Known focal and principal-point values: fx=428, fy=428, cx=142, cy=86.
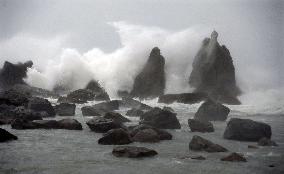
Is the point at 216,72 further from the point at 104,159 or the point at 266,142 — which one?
the point at 104,159

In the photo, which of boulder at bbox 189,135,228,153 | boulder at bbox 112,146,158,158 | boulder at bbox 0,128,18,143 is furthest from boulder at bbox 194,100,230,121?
boulder at bbox 112,146,158,158

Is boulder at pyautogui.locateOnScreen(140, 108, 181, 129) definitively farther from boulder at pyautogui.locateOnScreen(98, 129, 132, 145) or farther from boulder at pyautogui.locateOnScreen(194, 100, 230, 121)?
boulder at pyautogui.locateOnScreen(194, 100, 230, 121)

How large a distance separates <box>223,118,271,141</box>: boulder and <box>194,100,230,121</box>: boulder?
11.9m

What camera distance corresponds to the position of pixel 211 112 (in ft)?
116

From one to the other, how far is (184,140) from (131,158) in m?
6.39

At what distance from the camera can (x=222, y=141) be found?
22297 mm

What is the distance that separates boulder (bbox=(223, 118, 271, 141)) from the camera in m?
22.6

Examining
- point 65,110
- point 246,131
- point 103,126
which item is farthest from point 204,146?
point 65,110

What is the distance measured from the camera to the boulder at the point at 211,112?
35281 millimetres

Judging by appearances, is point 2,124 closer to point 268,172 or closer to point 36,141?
point 36,141

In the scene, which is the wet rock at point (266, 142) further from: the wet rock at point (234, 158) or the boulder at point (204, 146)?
the wet rock at point (234, 158)

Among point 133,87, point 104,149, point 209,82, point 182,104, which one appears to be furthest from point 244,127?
point 133,87

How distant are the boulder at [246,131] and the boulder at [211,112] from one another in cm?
1190

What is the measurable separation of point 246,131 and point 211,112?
41.7ft
